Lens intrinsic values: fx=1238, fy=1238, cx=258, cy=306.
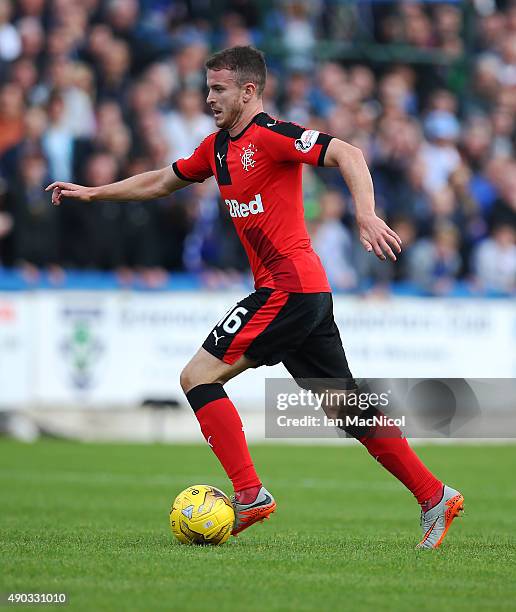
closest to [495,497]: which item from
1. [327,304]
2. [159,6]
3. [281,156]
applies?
[327,304]

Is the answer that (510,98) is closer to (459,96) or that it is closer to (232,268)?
(459,96)

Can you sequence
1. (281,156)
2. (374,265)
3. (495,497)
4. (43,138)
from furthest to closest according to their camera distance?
(374,265) → (43,138) → (495,497) → (281,156)

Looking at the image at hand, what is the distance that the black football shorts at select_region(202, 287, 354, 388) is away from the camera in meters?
6.98

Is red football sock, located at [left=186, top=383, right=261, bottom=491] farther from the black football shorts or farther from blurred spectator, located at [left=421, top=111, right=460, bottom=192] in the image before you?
blurred spectator, located at [left=421, top=111, right=460, bottom=192]

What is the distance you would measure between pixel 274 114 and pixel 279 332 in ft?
38.7

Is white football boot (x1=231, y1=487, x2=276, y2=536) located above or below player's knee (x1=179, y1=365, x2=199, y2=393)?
below

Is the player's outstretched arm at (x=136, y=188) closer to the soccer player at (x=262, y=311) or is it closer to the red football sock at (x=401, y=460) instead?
the soccer player at (x=262, y=311)

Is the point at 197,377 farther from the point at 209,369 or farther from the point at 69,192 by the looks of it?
the point at 69,192

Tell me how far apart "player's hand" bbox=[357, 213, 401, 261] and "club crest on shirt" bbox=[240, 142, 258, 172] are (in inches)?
36.7

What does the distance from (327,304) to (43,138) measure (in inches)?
382

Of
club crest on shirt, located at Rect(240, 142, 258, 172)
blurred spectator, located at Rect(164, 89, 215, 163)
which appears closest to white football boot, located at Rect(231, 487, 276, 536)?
club crest on shirt, located at Rect(240, 142, 258, 172)

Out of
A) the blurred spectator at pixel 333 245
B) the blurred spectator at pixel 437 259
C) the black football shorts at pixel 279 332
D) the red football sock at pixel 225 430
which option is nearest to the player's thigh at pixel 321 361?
the black football shorts at pixel 279 332

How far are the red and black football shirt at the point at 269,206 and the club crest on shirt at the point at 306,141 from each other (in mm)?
170

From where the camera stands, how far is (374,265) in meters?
17.5
